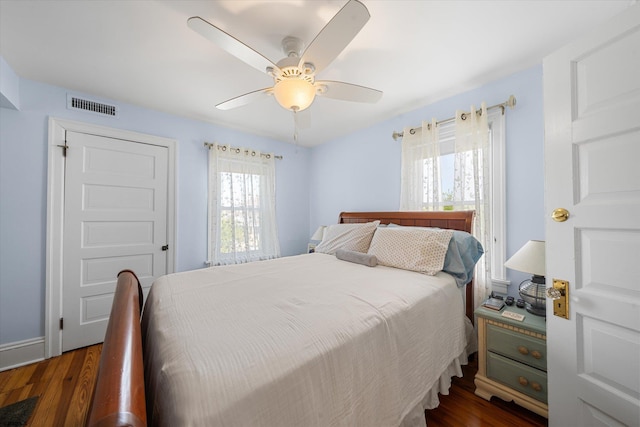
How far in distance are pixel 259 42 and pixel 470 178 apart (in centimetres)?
205

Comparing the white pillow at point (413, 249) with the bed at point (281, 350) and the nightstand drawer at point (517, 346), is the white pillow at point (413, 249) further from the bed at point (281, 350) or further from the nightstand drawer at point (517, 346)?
the nightstand drawer at point (517, 346)

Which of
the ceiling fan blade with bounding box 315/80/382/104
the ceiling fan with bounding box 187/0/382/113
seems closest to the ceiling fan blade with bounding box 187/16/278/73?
the ceiling fan with bounding box 187/0/382/113

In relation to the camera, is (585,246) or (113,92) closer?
(585,246)

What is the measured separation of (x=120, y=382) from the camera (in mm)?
501

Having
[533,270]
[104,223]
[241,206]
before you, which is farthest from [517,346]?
[104,223]

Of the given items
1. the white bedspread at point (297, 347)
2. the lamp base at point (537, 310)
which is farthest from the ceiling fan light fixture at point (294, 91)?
the lamp base at point (537, 310)

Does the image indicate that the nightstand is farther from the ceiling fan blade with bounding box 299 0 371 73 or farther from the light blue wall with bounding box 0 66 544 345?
the ceiling fan blade with bounding box 299 0 371 73

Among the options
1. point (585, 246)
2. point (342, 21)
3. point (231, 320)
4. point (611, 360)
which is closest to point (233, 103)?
point (342, 21)

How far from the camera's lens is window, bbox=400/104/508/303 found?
2012mm

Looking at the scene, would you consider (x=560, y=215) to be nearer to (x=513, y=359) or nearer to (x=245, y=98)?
(x=513, y=359)

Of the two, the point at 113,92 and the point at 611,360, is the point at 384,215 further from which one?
the point at 113,92

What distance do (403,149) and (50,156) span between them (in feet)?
11.2

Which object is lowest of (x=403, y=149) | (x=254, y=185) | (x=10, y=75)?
(x=254, y=185)

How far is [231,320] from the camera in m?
0.97
